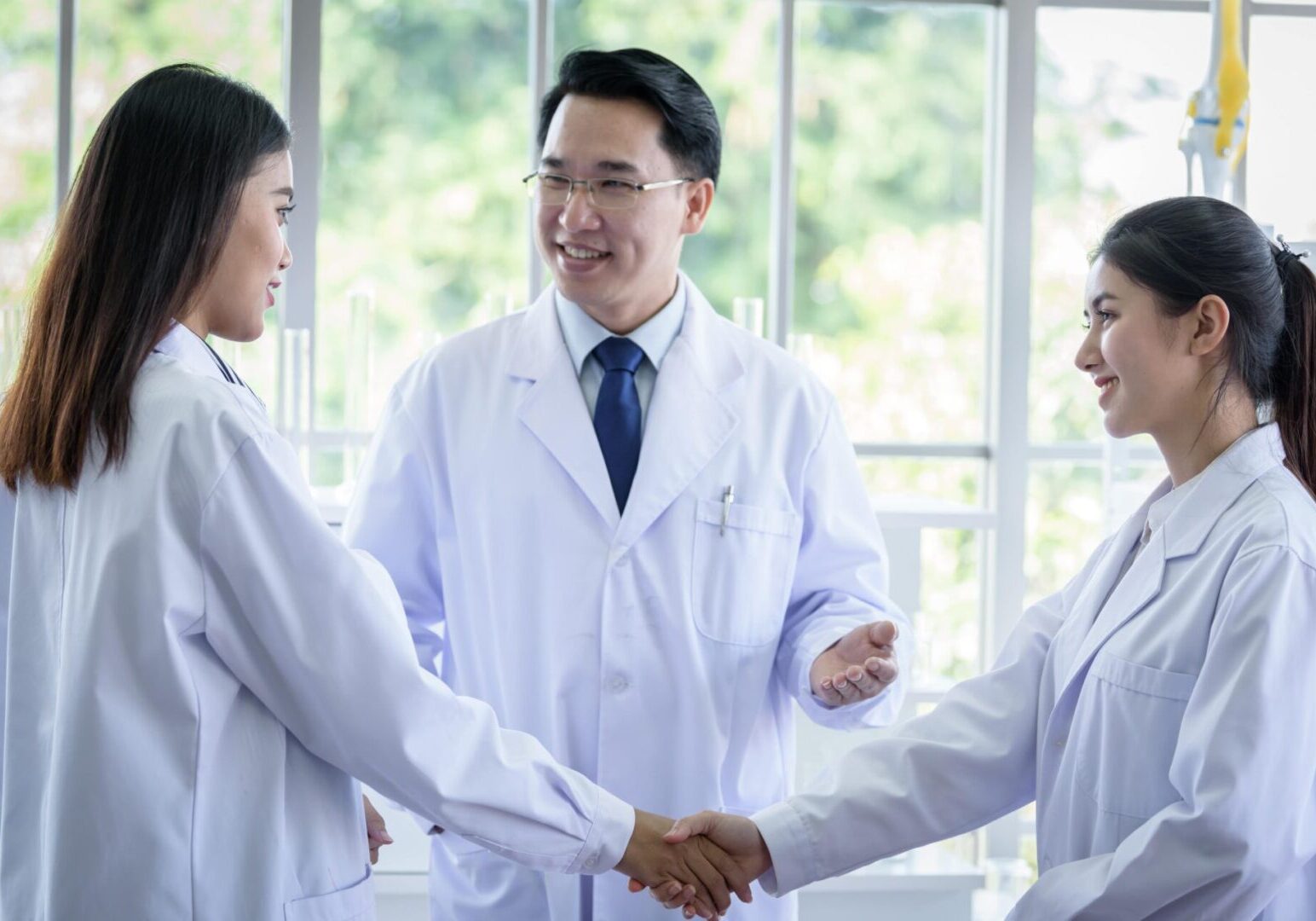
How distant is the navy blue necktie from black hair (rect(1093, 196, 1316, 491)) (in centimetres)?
74

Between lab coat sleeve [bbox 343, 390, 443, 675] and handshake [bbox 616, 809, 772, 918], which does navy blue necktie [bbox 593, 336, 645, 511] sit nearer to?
lab coat sleeve [bbox 343, 390, 443, 675]

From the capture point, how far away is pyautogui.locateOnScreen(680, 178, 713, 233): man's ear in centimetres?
216

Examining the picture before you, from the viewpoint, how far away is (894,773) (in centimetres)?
182

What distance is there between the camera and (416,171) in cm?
408

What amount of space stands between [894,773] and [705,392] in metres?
0.62

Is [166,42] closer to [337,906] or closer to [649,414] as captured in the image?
[649,414]

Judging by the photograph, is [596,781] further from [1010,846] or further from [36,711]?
[1010,846]

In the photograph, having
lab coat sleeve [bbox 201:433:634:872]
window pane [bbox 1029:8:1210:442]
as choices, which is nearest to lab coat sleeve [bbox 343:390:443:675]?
lab coat sleeve [bbox 201:433:634:872]

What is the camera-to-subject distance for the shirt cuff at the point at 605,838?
1.61 meters

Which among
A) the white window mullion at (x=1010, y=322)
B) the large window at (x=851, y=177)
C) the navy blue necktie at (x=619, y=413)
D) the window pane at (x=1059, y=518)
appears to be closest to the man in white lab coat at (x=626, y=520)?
the navy blue necktie at (x=619, y=413)

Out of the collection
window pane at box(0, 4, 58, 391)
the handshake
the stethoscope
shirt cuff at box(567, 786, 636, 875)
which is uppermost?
window pane at box(0, 4, 58, 391)

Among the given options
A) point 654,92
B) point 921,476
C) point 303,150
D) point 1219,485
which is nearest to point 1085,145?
point 921,476

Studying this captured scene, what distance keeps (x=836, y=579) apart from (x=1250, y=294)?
730 mm

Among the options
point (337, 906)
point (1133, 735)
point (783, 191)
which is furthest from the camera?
A: point (783, 191)
